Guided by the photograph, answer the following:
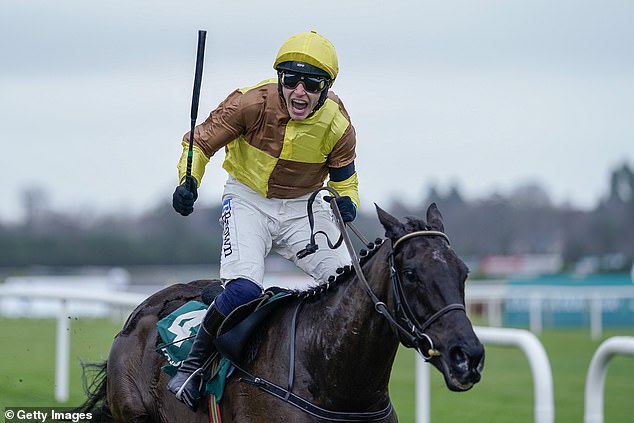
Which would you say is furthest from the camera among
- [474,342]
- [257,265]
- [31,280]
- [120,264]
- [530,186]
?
[120,264]

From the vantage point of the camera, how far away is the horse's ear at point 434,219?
394 cm

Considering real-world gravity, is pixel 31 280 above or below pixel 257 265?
below

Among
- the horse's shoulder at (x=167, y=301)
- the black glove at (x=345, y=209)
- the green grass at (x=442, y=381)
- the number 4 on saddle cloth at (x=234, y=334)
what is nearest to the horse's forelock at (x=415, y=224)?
the black glove at (x=345, y=209)

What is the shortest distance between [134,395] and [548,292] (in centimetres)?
1496

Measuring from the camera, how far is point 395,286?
150 inches

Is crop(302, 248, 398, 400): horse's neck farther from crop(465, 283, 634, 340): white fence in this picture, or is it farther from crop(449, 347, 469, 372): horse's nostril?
crop(465, 283, 634, 340): white fence

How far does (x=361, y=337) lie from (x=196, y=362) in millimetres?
870

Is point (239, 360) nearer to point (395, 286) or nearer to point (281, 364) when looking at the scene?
point (281, 364)

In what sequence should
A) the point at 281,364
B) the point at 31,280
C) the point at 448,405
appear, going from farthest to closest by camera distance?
1. the point at 31,280
2. the point at 448,405
3. the point at 281,364

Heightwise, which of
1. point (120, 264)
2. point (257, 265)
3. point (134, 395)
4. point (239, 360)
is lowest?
point (120, 264)

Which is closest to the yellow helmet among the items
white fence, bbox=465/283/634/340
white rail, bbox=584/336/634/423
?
white rail, bbox=584/336/634/423

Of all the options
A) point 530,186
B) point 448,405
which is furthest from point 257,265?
point 530,186

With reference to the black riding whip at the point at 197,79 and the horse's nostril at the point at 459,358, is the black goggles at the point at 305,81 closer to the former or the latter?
the black riding whip at the point at 197,79

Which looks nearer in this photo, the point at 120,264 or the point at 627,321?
the point at 627,321
